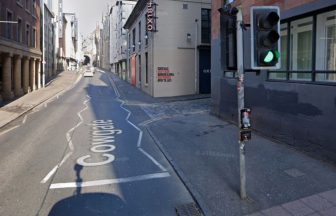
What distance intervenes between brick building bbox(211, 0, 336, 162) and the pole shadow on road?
12.4 ft

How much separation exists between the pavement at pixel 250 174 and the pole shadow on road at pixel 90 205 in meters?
1.44

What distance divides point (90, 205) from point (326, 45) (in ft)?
23.2

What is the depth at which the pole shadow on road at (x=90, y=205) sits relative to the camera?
5609 millimetres

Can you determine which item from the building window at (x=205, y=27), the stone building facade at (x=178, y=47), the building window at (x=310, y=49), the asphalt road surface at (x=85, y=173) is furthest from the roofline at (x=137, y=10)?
the building window at (x=310, y=49)

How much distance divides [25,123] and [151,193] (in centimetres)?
1080

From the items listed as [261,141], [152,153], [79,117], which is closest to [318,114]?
[261,141]

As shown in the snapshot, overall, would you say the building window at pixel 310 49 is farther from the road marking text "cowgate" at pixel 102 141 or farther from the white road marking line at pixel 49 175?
the white road marking line at pixel 49 175

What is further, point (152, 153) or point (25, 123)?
point (25, 123)

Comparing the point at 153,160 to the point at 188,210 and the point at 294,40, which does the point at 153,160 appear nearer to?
the point at 188,210

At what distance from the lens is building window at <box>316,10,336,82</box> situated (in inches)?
333

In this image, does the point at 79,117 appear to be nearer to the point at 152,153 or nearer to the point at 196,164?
the point at 152,153

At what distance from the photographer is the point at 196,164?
27.1 ft

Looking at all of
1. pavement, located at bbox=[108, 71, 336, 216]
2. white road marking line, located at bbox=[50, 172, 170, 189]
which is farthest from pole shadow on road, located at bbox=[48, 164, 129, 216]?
pavement, located at bbox=[108, 71, 336, 216]

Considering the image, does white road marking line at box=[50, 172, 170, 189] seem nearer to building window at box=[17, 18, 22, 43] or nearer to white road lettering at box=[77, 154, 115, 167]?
white road lettering at box=[77, 154, 115, 167]
